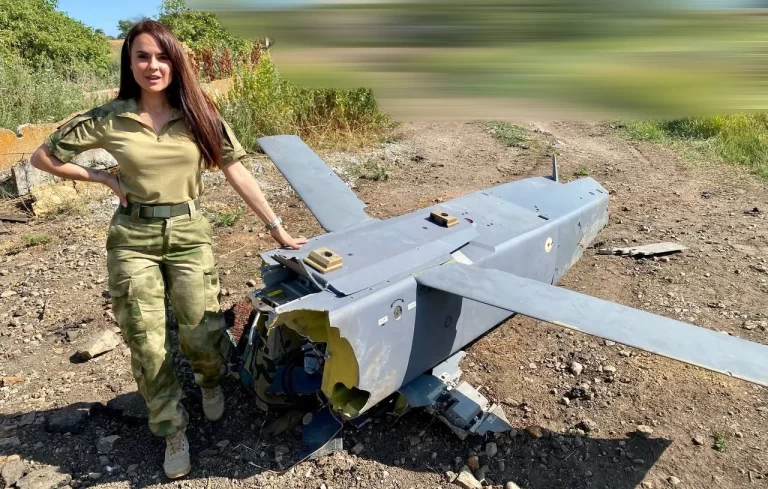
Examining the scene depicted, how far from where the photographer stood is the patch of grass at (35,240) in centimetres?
638

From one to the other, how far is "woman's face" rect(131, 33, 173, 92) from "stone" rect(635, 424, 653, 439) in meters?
3.82

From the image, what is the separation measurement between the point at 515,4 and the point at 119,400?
14.6 ft

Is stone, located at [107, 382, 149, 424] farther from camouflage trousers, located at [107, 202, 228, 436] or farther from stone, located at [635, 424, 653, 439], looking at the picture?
stone, located at [635, 424, 653, 439]

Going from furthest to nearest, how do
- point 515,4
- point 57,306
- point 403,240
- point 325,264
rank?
point 57,306 < point 403,240 < point 325,264 < point 515,4

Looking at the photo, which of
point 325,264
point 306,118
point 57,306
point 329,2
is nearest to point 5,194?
point 57,306

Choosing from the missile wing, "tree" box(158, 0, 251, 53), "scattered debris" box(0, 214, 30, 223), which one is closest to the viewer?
"tree" box(158, 0, 251, 53)

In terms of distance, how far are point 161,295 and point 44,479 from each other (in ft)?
4.57

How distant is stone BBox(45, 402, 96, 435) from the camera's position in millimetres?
3807

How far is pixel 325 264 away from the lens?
3.18 m

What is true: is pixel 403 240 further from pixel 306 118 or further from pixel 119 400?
pixel 306 118

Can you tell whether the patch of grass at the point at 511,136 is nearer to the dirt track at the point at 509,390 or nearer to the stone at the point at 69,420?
the dirt track at the point at 509,390

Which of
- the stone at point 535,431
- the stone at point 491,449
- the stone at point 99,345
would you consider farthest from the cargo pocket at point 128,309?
the stone at point 535,431

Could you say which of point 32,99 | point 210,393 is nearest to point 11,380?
point 210,393

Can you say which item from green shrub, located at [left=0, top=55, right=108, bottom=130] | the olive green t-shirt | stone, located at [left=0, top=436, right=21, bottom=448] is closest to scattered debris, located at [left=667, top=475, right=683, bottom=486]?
the olive green t-shirt
